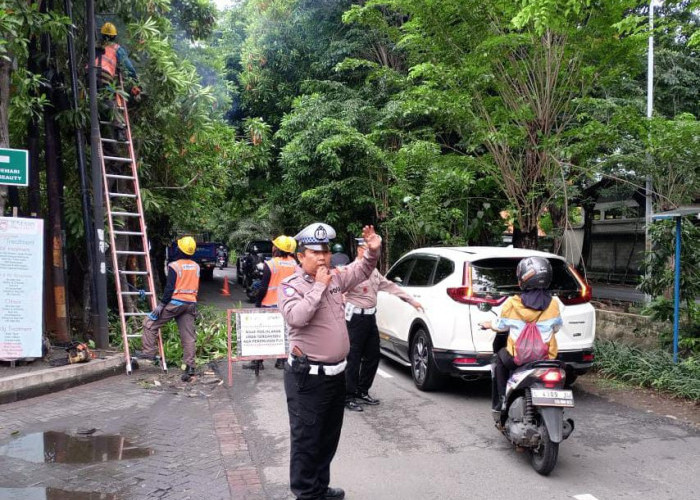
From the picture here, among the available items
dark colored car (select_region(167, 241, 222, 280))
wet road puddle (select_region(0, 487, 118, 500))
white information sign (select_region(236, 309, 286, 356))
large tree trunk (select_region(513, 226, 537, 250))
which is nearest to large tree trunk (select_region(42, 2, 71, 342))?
white information sign (select_region(236, 309, 286, 356))

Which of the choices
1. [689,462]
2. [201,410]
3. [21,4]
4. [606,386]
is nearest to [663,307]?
[606,386]

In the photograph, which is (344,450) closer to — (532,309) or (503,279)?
(532,309)

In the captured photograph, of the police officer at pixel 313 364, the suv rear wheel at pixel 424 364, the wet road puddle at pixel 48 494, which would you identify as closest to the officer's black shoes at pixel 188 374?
the suv rear wheel at pixel 424 364

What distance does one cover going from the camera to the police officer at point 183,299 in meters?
7.18

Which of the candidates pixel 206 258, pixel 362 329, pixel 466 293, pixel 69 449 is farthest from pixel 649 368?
pixel 206 258

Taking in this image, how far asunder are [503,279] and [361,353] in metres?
1.78

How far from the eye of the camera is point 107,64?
8516mm

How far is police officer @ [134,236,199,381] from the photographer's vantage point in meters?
7.18

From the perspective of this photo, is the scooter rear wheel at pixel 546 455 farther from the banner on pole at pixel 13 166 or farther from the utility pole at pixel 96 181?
the banner on pole at pixel 13 166

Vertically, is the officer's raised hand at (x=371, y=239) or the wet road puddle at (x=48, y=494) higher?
the officer's raised hand at (x=371, y=239)

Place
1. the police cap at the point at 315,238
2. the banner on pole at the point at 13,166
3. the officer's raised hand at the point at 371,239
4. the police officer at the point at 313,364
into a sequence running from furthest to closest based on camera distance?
1. the banner on pole at the point at 13,166
2. the officer's raised hand at the point at 371,239
3. the police cap at the point at 315,238
4. the police officer at the point at 313,364

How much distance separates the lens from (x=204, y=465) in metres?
4.65

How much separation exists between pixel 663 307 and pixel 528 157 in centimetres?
332

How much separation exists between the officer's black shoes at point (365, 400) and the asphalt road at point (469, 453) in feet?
0.39
